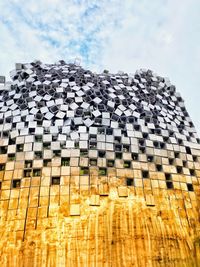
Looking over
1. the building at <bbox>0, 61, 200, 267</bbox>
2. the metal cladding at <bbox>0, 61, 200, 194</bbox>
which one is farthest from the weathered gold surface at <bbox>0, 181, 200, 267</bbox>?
the metal cladding at <bbox>0, 61, 200, 194</bbox>

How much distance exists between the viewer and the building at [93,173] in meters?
8.84

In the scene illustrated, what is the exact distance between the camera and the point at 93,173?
10000 millimetres

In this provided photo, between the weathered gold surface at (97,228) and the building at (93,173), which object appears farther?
the building at (93,173)

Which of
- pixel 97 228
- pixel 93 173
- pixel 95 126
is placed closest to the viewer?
pixel 97 228

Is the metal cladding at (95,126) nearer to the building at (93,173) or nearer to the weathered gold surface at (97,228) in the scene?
the building at (93,173)

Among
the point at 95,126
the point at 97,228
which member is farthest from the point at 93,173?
the point at 95,126

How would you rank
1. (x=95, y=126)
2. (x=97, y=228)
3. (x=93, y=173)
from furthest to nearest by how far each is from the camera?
(x=95, y=126)
(x=93, y=173)
(x=97, y=228)

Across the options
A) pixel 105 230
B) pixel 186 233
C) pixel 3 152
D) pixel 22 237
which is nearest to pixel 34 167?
pixel 3 152

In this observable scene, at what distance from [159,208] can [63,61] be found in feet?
23.0

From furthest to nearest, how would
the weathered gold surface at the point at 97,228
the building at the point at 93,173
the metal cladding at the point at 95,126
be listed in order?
1. the metal cladding at the point at 95,126
2. the building at the point at 93,173
3. the weathered gold surface at the point at 97,228

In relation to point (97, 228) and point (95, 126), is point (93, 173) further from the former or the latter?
point (95, 126)

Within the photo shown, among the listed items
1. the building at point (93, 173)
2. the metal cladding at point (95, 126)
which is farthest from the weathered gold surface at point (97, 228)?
the metal cladding at point (95, 126)

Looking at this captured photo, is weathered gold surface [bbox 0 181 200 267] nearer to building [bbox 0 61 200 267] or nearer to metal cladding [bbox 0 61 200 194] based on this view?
building [bbox 0 61 200 267]

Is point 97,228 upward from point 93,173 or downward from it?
downward
